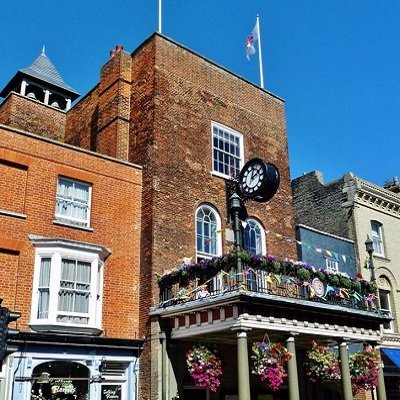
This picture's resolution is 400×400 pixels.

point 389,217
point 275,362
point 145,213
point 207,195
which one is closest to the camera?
point 275,362

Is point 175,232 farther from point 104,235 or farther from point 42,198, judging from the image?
point 42,198

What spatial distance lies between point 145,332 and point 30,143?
257 inches

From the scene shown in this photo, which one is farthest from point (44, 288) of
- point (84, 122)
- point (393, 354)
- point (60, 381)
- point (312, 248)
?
point (393, 354)

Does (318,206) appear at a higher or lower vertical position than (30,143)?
higher

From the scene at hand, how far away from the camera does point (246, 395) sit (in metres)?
13.1

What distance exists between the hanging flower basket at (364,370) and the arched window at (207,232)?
5634mm

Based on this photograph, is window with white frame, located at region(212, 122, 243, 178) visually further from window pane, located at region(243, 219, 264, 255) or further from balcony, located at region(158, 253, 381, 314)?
balcony, located at region(158, 253, 381, 314)

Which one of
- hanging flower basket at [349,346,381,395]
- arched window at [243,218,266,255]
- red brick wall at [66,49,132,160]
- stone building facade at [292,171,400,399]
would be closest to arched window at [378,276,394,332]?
stone building facade at [292,171,400,399]

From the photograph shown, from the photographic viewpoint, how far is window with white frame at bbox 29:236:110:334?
14.2m

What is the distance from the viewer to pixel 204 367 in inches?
568

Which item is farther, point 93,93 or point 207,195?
point 93,93

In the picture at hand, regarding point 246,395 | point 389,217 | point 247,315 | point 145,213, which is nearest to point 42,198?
point 145,213

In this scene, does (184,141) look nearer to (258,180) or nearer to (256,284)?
(258,180)

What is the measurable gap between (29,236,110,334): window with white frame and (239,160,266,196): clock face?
589 cm
